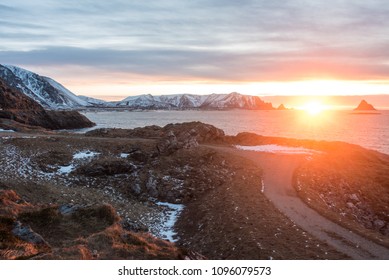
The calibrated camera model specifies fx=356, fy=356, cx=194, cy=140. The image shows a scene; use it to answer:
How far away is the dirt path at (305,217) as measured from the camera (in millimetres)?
16719

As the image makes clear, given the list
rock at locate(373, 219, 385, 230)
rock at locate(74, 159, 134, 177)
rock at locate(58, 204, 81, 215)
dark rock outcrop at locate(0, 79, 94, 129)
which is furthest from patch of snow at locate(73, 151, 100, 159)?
dark rock outcrop at locate(0, 79, 94, 129)

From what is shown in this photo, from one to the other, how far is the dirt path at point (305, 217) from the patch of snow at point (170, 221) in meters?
6.85

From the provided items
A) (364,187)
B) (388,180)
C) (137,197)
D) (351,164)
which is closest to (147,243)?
(137,197)

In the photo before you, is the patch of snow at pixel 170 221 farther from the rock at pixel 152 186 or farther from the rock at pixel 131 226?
the rock at pixel 131 226

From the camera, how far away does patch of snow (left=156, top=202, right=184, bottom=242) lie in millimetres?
21853

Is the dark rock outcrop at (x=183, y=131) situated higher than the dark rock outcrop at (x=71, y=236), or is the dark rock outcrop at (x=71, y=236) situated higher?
the dark rock outcrop at (x=183, y=131)

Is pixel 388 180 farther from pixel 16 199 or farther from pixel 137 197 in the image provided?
pixel 16 199

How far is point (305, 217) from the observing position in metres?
21.7

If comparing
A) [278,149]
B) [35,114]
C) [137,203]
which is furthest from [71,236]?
[35,114]

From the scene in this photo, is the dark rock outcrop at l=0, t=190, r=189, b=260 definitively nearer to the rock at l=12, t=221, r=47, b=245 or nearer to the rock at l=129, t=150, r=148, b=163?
the rock at l=12, t=221, r=47, b=245

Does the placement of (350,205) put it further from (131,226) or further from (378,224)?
(131,226)

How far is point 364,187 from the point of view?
3212cm

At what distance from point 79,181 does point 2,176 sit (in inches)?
235

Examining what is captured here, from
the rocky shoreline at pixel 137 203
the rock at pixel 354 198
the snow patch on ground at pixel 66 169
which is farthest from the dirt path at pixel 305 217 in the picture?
the snow patch on ground at pixel 66 169
